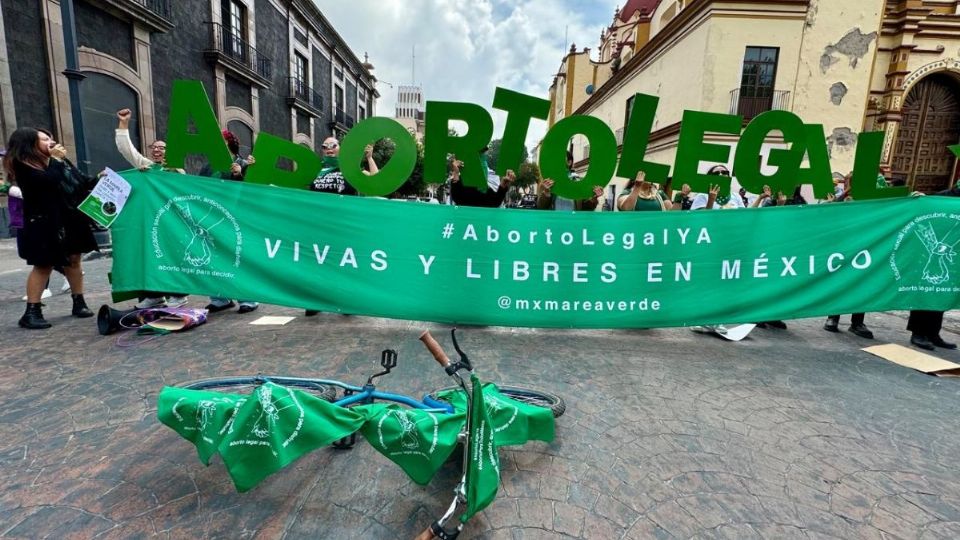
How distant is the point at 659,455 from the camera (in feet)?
8.08

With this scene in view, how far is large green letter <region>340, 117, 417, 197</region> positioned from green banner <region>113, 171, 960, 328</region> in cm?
25

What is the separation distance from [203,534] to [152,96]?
17.0 metres

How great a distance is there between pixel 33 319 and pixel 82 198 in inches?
49.1

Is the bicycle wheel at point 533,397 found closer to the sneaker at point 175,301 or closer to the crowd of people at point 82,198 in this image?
the crowd of people at point 82,198

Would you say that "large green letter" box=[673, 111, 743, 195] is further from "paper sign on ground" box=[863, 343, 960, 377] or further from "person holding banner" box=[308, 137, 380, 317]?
"person holding banner" box=[308, 137, 380, 317]

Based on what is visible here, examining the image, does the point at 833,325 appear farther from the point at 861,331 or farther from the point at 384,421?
the point at 384,421

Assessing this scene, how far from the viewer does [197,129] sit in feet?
13.3

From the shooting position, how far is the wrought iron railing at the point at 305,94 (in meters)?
25.3

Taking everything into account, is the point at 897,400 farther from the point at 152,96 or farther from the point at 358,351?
the point at 152,96

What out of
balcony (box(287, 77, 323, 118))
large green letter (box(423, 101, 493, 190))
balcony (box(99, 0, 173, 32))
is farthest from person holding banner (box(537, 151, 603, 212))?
balcony (box(287, 77, 323, 118))

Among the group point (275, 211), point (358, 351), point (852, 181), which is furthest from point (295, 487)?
point (852, 181)

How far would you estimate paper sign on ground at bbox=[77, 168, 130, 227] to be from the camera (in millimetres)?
3889

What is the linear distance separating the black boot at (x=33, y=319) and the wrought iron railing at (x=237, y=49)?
55.4ft

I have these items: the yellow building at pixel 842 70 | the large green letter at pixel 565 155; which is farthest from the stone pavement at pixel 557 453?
the yellow building at pixel 842 70
